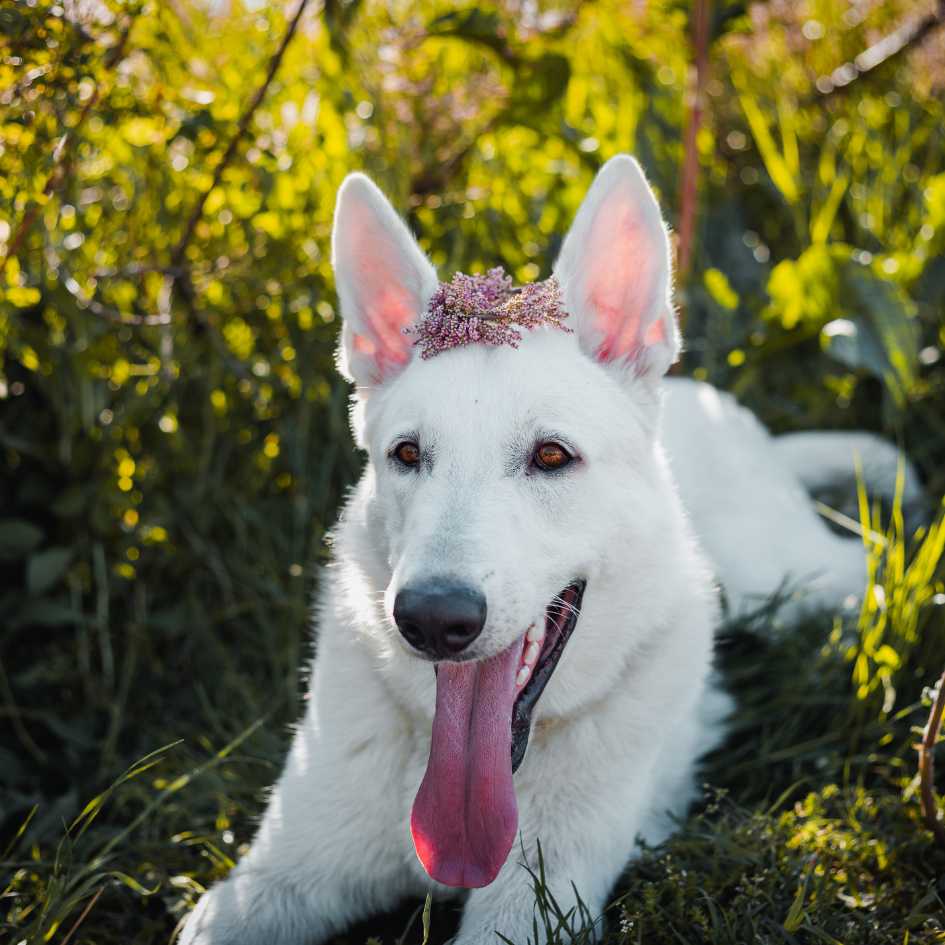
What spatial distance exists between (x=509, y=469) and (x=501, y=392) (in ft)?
0.59

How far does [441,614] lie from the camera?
1935 millimetres

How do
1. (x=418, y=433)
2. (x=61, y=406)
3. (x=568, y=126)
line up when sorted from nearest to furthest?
(x=418, y=433), (x=61, y=406), (x=568, y=126)

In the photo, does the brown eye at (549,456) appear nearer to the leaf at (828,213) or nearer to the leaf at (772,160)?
the leaf at (828,213)

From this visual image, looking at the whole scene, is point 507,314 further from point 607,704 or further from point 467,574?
point 607,704

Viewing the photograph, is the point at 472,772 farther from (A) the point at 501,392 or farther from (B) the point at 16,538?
(B) the point at 16,538

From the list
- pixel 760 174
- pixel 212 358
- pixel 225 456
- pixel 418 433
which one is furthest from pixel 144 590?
pixel 760 174

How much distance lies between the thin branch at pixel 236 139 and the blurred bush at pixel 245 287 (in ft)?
0.08

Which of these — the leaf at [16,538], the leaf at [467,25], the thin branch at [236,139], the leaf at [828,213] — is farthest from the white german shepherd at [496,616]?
the leaf at [828,213]

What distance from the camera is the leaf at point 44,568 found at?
3324 mm

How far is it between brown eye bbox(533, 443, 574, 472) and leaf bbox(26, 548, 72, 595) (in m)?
1.86

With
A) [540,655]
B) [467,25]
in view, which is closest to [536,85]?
[467,25]

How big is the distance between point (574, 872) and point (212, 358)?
2.32 meters

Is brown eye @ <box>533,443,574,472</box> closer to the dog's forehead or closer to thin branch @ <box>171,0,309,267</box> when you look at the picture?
the dog's forehead

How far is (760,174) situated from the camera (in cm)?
528
